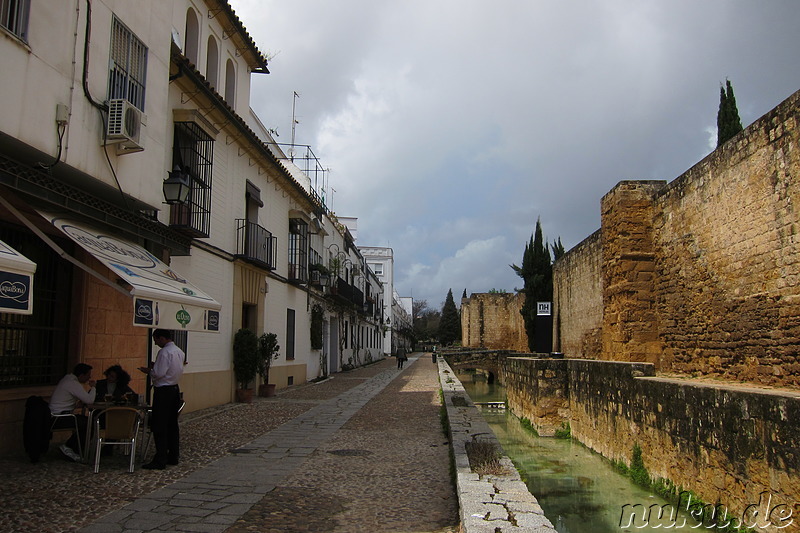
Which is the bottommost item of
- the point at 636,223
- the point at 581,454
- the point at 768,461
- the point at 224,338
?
the point at 581,454

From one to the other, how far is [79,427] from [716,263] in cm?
870

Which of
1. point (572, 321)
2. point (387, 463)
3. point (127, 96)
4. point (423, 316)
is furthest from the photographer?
point (423, 316)

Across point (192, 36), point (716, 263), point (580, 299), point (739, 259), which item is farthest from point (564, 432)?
point (192, 36)

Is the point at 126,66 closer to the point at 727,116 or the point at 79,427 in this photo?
the point at 79,427

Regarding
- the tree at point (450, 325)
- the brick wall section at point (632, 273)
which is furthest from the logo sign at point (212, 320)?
the tree at point (450, 325)

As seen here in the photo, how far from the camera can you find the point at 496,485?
488 cm

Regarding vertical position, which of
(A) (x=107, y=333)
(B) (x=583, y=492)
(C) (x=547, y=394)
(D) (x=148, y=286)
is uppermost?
(D) (x=148, y=286)

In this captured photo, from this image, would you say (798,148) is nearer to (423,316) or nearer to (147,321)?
(147,321)

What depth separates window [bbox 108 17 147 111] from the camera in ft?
23.4

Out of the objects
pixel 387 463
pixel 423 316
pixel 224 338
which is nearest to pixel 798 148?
pixel 387 463

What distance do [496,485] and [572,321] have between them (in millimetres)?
15894

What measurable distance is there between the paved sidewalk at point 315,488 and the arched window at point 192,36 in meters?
7.47

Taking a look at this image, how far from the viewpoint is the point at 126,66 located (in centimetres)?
746
